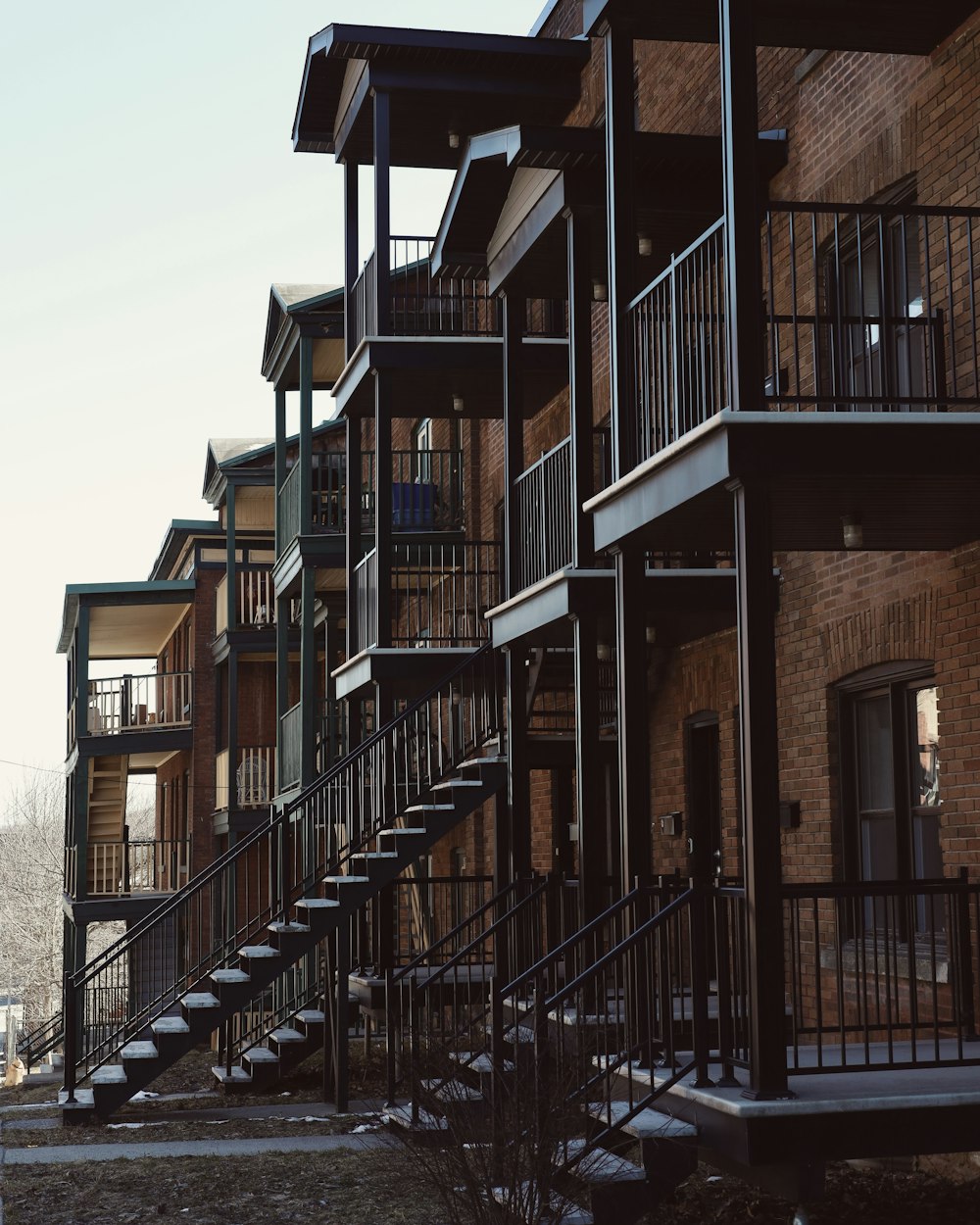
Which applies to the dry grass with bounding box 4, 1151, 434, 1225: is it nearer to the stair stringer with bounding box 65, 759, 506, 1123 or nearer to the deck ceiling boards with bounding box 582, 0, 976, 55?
the stair stringer with bounding box 65, 759, 506, 1123

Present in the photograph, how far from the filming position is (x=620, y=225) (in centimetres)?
1094

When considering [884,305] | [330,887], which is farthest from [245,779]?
[884,305]

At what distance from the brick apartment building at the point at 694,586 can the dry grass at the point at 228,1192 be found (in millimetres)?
708

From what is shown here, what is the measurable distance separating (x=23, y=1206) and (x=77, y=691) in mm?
21177

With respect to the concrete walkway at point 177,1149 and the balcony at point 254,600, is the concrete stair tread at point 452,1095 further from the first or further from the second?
the balcony at point 254,600

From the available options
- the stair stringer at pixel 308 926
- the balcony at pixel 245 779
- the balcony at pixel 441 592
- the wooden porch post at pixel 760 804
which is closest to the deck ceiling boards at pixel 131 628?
the balcony at pixel 245 779

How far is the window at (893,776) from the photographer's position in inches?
450

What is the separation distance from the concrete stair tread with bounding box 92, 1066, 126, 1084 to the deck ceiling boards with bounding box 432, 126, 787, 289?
791 centimetres

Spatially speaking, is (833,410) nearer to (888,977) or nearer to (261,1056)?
(888,977)

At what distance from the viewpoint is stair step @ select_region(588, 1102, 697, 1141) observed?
8.38m

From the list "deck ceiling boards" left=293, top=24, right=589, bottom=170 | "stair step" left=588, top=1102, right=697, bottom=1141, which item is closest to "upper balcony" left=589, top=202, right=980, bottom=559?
"stair step" left=588, top=1102, right=697, bottom=1141

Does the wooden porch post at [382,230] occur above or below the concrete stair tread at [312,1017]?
above

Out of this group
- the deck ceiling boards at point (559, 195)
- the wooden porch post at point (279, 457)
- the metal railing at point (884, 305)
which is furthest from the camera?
the wooden porch post at point (279, 457)

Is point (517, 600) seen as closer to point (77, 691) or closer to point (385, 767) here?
point (385, 767)
